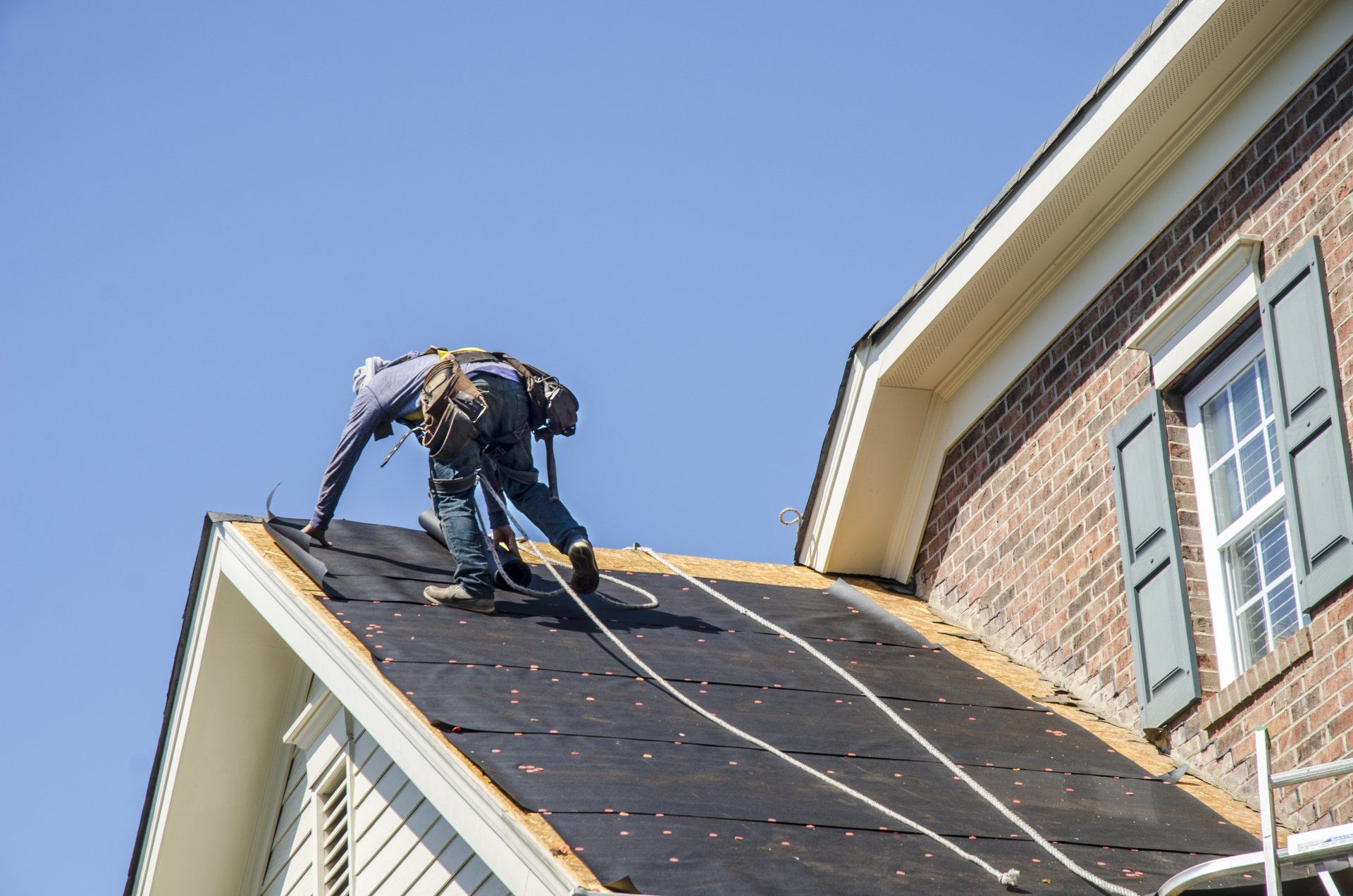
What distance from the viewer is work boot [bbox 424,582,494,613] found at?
27.4ft

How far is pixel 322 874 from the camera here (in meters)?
8.38

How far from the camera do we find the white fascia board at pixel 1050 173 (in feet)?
26.1

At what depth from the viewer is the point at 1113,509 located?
8.58 meters

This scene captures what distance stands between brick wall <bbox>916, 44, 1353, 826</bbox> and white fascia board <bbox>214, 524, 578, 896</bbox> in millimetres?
3363

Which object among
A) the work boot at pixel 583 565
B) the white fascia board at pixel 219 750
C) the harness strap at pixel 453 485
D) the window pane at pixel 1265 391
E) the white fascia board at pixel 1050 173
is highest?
the white fascia board at pixel 1050 173

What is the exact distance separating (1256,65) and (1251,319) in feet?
3.86

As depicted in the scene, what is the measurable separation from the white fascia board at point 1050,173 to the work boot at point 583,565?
8.06 ft

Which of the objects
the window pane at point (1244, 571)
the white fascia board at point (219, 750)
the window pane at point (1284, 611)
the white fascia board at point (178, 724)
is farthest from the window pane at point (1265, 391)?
the white fascia board at point (178, 724)

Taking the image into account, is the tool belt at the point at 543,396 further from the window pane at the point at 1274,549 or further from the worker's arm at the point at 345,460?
the window pane at the point at 1274,549

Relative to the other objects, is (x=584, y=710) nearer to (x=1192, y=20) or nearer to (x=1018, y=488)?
(x=1018, y=488)

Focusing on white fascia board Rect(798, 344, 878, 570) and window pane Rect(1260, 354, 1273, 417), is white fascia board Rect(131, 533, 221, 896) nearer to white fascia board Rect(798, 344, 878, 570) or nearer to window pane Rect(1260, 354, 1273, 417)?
white fascia board Rect(798, 344, 878, 570)

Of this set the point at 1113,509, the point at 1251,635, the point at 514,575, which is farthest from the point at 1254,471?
the point at 514,575

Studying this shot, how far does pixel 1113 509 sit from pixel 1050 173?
1.77 meters

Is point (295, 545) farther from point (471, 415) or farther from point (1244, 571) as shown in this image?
point (1244, 571)
